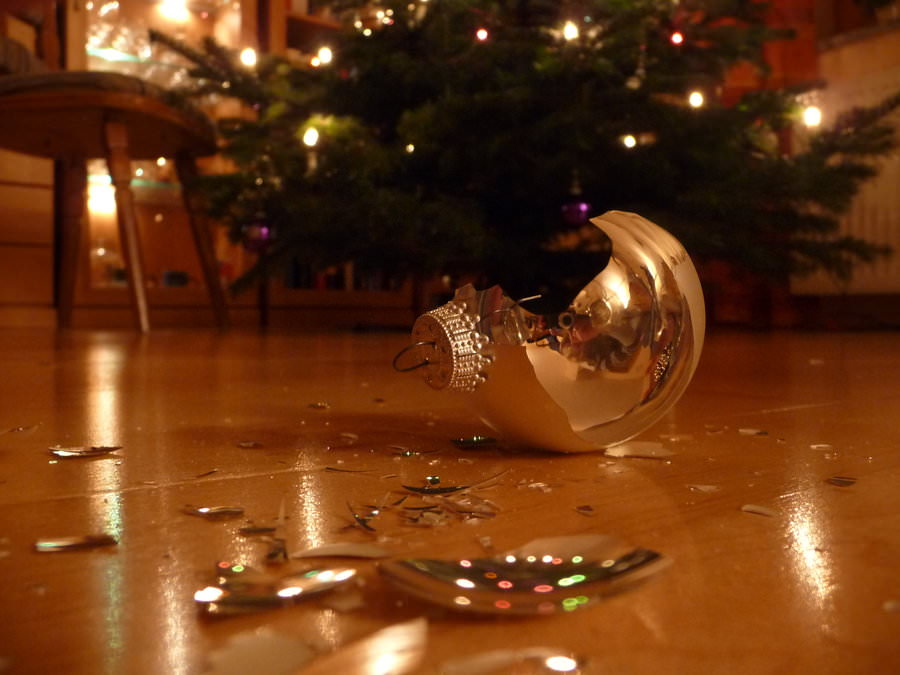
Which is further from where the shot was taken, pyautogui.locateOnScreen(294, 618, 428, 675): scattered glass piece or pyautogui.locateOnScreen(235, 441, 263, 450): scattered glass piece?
pyautogui.locateOnScreen(235, 441, 263, 450): scattered glass piece

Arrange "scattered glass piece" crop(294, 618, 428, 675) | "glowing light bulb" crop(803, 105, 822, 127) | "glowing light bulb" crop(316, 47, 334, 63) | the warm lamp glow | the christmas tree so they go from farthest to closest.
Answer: the warm lamp glow < "glowing light bulb" crop(803, 105, 822, 127) < "glowing light bulb" crop(316, 47, 334, 63) < the christmas tree < "scattered glass piece" crop(294, 618, 428, 675)

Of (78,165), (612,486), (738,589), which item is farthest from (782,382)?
(78,165)

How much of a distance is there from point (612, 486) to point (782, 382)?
579 mm

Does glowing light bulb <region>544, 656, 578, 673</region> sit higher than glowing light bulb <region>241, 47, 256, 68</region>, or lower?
lower

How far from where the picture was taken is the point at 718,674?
0.17 meters

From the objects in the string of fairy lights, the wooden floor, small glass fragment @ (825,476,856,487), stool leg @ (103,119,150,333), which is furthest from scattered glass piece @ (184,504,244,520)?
stool leg @ (103,119,150,333)

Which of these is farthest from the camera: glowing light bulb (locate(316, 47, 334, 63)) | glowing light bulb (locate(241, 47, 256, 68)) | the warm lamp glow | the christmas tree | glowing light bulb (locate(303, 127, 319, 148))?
the warm lamp glow

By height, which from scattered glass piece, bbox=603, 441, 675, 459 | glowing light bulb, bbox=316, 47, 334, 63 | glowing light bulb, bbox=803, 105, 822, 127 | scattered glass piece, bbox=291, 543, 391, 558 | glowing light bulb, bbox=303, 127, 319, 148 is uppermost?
glowing light bulb, bbox=316, 47, 334, 63

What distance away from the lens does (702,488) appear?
0.35 meters

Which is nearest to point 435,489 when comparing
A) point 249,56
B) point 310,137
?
point 310,137

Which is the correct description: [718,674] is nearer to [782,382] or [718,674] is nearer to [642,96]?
[782,382]

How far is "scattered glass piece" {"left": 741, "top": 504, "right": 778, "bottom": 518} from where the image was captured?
0.98 feet

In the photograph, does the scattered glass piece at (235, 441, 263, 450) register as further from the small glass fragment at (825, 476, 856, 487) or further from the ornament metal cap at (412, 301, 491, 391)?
the small glass fragment at (825, 476, 856, 487)

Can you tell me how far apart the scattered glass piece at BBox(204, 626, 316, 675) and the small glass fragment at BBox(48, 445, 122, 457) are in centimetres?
28
